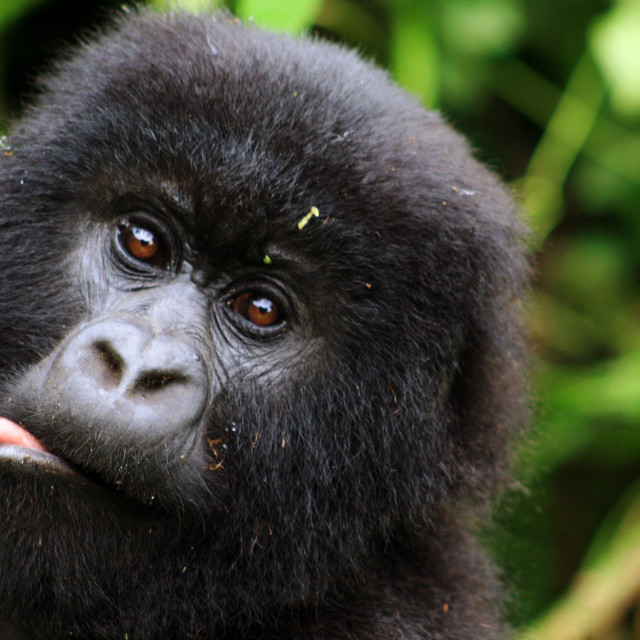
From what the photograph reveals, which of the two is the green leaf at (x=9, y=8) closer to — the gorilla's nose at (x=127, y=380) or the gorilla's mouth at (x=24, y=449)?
the gorilla's nose at (x=127, y=380)

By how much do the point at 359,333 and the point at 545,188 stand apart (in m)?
2.18

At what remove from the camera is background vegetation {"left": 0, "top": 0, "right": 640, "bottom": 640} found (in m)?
3.99

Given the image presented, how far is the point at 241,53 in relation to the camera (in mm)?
2391

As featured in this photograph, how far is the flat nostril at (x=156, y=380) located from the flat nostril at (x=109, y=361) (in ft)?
0.15

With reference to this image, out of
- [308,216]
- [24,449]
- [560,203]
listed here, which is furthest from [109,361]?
[560,203]

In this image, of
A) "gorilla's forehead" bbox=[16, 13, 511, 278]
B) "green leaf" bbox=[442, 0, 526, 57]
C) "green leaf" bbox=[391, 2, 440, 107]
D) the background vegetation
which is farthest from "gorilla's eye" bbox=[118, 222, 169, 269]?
"green leaf" bbox=[442, 0, 526, 57]

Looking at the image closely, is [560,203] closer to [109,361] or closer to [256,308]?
[256,308]

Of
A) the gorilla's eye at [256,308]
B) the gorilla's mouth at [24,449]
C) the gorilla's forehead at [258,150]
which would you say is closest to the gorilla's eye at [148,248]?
the gorilla's forehead at [258,150]

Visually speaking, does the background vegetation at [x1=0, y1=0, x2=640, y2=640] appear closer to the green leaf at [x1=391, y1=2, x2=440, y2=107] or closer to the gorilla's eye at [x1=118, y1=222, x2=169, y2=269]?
the green leaf at [x1=391, y1=2, x2=440, y2=107]

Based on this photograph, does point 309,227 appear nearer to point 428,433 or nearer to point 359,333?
Result: point 359,333

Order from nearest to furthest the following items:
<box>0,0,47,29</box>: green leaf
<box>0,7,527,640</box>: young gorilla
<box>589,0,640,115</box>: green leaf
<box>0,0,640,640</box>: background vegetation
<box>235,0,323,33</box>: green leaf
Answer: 1. <box>0,7,527,640</box>: young gorilla
2. <box>235,0,323,33</box>: green leaf
3. <box>589,0,640,115</box>: green leaf
4. <box>0,0,47,29</box>: green leaf
5. <box>0,0,640,640</box>: background vegetation

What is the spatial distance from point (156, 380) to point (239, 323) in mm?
344

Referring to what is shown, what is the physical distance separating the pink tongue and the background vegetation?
7.09 ft

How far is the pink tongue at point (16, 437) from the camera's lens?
202cm
